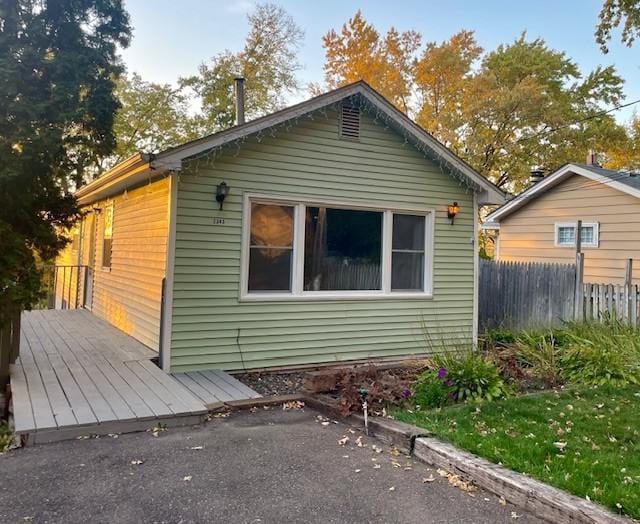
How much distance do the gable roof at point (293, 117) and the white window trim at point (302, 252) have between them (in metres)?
0.82

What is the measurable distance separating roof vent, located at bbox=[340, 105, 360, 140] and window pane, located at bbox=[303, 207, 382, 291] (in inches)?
44.0

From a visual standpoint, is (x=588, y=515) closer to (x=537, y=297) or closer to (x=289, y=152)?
(x=289, y=152)

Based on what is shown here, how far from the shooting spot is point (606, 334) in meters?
7.11

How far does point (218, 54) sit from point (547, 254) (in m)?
18.2

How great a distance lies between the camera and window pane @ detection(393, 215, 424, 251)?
7753 mm

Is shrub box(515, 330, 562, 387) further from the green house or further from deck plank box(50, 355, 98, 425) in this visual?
deck plank box(50, 355, 98, 425)

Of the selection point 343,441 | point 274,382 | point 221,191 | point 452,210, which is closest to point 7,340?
point 221,191

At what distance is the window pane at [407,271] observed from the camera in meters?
7.75

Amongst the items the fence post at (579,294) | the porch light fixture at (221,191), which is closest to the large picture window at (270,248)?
the porch light fixture at (221,191)

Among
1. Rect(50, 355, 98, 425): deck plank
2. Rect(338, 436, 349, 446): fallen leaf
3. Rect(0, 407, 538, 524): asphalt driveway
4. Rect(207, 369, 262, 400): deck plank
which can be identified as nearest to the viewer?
Rect(0, 407, 538, 524): asphalt driveway

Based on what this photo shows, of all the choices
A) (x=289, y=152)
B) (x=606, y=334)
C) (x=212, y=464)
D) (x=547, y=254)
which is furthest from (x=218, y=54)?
(x=212, y=464)

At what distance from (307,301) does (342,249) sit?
94 centimetres

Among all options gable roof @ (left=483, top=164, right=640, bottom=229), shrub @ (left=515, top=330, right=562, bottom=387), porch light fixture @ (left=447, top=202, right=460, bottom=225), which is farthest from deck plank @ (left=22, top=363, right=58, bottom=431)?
gable roof @ (left=483, top=164, right=640, bottom=229)

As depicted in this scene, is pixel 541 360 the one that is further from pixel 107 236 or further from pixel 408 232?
pixel 107 236
